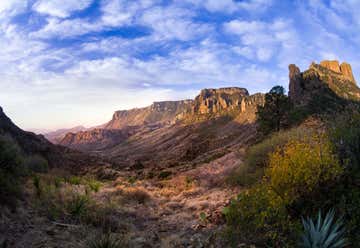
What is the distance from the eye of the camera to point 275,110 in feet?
111

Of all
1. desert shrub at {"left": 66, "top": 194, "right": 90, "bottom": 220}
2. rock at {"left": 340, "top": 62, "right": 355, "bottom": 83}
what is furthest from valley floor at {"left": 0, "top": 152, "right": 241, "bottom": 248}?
rock at {"left": 340, "top": 62, "right": 355, "bottom": 83}

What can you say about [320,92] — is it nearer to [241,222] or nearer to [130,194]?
[130,194]

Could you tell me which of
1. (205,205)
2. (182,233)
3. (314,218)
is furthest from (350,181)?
(205,205)

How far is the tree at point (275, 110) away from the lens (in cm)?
3356

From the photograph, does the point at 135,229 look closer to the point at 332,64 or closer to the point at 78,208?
the point at 78,208

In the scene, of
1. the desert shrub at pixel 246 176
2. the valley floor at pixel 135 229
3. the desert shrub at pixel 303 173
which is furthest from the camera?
the desert shrub at pixel 246 176

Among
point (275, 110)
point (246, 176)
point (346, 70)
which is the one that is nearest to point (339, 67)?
point (346, 70)

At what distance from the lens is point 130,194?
1471cm

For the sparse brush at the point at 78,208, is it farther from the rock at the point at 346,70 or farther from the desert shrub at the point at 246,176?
the rock at the point at 346,70

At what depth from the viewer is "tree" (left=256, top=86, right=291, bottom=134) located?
1321 inches

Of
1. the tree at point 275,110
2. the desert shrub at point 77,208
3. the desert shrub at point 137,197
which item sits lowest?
the desert shrub at point 137,197

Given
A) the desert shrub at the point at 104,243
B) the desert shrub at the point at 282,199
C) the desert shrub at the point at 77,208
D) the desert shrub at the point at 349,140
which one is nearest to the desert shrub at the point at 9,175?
the desert shrub at the point at 77,208

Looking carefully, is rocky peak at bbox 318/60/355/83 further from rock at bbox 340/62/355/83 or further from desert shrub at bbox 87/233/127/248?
desert shrub at bbox 87/233/127/248

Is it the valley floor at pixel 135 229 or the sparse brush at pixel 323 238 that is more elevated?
the sparse brush at pixel 323 238
